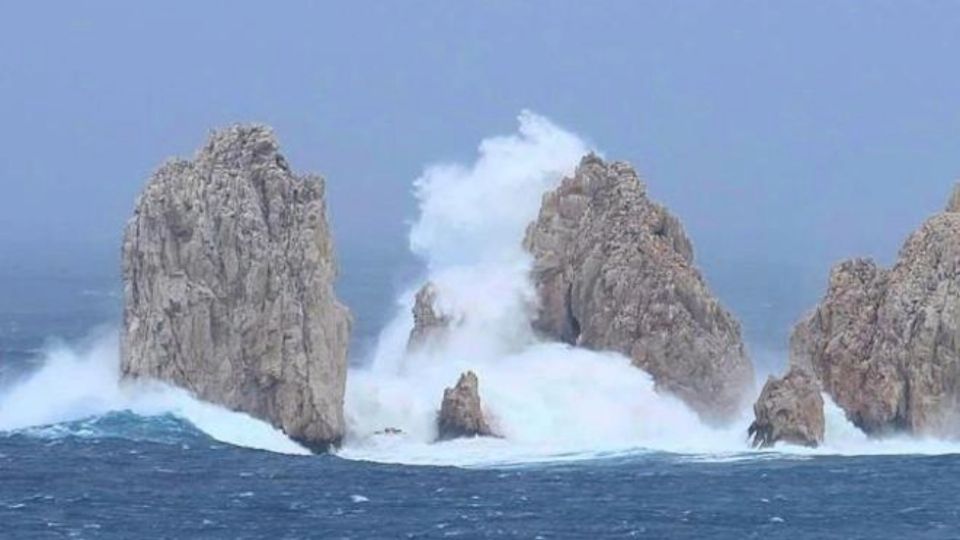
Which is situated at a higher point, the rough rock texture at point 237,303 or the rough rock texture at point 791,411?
the rough rock texture at point 237,303

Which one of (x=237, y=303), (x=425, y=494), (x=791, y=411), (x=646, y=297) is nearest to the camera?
(x=425, y=494)

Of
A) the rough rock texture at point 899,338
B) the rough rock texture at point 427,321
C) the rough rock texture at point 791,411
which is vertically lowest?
the rough rock texture at point 791,411

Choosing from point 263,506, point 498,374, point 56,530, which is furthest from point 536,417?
point 56,530

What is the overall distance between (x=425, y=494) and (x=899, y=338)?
2784cm

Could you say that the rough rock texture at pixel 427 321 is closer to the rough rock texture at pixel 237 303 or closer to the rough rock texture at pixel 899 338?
the rough rock texture at pixel 237 303

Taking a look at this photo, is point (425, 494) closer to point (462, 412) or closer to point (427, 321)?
point (462, 412)

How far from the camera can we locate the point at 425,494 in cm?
11406

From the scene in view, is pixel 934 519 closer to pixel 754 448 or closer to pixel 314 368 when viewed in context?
pixel 754 448

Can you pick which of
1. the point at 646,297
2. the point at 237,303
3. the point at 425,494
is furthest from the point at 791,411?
the point at 237,303

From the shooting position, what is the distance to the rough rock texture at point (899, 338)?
129m

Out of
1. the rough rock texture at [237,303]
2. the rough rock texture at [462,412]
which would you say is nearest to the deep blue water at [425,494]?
the rough rock texture at [237,303]

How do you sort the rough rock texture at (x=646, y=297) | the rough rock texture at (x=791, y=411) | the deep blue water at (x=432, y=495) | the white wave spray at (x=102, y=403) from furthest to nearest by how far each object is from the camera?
the rough rock texture at (x=646, y=297), the rough rock texture at (x=791, y=411), the white wave spray at (x=102, y=403), the deep blue water at (x=432, y=495)

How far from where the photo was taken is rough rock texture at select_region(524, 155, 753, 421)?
134625mm

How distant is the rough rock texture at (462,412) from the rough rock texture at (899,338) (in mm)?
16801
